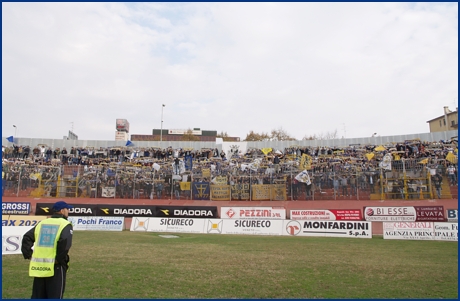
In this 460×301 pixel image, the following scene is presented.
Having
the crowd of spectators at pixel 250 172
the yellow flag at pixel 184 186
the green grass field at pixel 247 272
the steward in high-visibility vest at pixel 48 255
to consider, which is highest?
the crowd of spectators at pixel 250 172

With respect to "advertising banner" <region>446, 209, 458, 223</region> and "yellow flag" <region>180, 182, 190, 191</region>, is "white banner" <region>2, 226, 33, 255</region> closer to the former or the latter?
"yellow flag" <region>180, 182, 190, 191</region>

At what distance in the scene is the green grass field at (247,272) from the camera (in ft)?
28.0

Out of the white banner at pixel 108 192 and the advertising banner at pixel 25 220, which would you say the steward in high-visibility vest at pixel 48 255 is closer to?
the advertising banner at pixel 25 220

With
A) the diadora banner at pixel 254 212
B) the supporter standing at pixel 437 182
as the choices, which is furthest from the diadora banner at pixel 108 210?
the supporter standing at pixel 437 182

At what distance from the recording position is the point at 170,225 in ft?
77.7

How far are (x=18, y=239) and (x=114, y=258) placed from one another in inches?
141

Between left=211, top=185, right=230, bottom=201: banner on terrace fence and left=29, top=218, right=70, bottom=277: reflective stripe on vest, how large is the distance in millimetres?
25244

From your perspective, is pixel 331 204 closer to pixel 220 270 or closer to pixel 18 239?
pixel 220 270

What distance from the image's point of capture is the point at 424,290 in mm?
8797

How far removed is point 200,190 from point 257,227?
32.6 ft

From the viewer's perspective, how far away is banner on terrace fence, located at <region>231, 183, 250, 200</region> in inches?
1224

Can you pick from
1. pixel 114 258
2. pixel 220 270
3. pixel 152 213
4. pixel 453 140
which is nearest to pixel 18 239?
pixel 114 258

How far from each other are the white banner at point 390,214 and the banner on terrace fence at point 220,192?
1150cm

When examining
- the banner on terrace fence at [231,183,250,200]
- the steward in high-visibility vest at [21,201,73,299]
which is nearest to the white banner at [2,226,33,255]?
the steward in high-visibility vest at [21,201,73,299]
